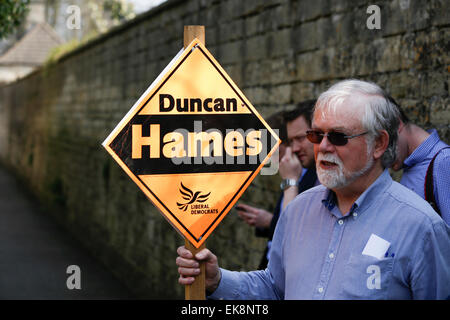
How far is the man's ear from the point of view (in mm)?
2248

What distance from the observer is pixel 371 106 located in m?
2.20

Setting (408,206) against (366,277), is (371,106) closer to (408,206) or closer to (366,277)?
(408,206)

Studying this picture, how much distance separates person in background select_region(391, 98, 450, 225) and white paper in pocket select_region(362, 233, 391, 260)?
0.60 metres

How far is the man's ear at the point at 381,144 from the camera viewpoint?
225 cm

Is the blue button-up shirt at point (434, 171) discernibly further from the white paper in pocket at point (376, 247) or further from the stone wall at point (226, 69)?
the stone wall at point (226, 69)

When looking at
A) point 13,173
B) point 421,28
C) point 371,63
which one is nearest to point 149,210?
point 371,63

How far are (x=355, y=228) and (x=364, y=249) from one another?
0.09m

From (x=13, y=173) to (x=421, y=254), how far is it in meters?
24.3

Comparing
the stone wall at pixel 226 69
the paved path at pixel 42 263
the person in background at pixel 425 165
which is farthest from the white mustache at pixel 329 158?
the paved path at pixel 42 263

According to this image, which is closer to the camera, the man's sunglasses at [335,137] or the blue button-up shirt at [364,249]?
the blue button-up shirt at [364,249]

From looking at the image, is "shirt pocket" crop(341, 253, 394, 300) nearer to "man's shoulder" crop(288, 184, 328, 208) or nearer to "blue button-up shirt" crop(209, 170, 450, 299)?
"blue button-up shirt" crop(209, 170, 450, 299)

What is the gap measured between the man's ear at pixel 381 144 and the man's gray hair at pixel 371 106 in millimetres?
16

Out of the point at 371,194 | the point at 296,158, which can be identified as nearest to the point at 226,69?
the point at 296,158
